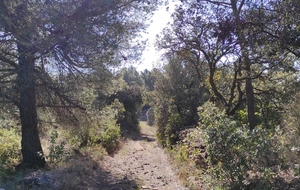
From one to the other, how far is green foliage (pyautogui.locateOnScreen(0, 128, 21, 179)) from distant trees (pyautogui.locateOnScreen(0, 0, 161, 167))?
53 centimetres

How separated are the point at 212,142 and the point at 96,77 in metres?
5.40

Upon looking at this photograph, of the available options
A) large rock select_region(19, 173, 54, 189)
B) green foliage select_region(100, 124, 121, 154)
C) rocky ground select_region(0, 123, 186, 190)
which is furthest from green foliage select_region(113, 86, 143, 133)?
large rock select_region(19, 173, 54, 189)

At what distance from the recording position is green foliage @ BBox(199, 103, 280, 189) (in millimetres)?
5215

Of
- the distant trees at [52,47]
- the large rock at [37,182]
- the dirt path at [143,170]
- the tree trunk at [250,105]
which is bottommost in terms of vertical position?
the dirt path at [143,170]

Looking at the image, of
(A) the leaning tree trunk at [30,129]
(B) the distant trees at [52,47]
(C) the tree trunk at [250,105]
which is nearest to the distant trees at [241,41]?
(C) the tree trunk at [250,105]

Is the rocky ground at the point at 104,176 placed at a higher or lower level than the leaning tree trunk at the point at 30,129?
lower

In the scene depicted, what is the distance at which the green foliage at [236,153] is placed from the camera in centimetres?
521

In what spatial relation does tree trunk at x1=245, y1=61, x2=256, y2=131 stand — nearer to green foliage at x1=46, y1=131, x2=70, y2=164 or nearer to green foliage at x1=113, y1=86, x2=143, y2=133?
green foliage at x1=46, y1=131, x2=70, y2=164

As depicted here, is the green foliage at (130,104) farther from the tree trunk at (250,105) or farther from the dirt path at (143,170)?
the tree trunk at (250,105)

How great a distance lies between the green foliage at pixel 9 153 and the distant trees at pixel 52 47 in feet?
1.75

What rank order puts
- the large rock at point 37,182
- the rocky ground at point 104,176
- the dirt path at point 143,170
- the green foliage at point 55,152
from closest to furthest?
1. the large rock at point 37,182
2. the rocky ground at point 104,176
3. the dirt path at point 143,170
4. the green foliage at point 55,152

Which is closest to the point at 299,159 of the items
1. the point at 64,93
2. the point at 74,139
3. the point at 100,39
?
the point at 100,39

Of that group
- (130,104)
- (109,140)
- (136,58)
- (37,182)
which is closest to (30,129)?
(37,182)

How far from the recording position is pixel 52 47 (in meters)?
7.38
